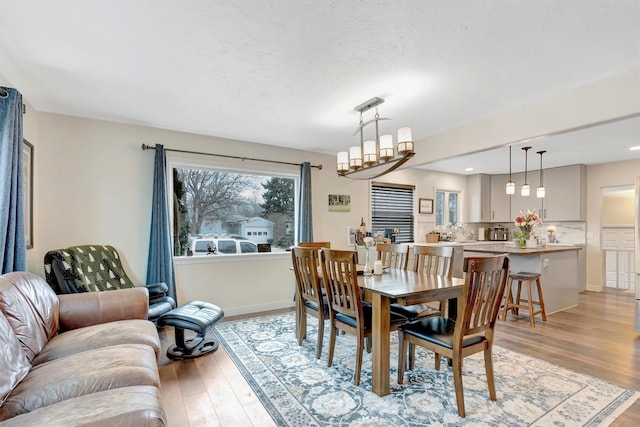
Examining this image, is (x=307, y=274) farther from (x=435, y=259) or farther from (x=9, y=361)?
(x=9, y=361)

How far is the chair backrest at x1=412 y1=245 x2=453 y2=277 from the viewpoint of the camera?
10.0ft

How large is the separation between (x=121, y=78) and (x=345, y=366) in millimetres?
3079

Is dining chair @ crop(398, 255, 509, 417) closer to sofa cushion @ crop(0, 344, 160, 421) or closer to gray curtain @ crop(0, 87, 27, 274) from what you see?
sofa cushion @ crop(0, 344, 160, 421)

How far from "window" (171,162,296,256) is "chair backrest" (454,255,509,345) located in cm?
326

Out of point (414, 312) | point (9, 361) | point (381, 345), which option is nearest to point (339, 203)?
point (414, 312)

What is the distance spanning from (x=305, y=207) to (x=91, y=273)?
2.75 m

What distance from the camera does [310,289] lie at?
3.05 meters

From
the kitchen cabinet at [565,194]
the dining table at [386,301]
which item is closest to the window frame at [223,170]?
the dining table at [386,301]

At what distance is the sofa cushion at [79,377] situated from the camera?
4.65ft

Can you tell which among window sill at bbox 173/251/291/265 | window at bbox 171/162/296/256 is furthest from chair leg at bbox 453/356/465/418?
window at bbox 171/162/296/256

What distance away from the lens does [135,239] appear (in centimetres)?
376

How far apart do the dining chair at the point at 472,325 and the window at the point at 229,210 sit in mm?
2914

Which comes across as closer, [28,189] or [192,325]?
[192,325]

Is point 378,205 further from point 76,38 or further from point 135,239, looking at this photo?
point 76,38
